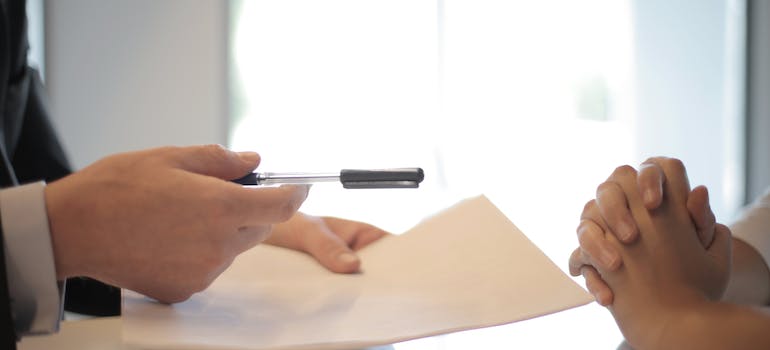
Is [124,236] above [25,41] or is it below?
below

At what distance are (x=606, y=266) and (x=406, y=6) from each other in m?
2.33

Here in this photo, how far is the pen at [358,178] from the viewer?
49 centimetres

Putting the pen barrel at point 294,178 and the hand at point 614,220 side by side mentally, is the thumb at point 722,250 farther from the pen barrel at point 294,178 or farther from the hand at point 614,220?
the pen barrel at point 294,178

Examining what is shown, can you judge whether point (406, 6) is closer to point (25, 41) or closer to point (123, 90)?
point (123, 90)

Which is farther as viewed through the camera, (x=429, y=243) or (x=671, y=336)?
(x=429, y=243)

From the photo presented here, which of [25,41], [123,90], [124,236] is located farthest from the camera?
[123,90]

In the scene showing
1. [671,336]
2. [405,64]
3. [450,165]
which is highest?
[405,64]

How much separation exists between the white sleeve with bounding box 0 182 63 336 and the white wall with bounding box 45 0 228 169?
2.19 meters

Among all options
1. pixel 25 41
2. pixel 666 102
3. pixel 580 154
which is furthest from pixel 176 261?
pixel 666 102

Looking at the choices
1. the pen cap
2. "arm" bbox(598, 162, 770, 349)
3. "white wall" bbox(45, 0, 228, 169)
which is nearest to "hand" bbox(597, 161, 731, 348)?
"arm" bbox(598, 162, 770, 349)

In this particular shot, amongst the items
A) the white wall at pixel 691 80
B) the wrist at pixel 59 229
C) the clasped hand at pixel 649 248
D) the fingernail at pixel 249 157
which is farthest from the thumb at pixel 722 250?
the white wall at pixel 691 80

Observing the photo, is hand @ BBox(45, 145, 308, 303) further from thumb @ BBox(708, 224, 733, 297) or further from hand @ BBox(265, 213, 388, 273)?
thumb @ BBox(708, 224, 733, 297)

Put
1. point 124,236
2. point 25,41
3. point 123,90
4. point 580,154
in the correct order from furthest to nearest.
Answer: point 580,154, point 123,90, point 25,41, point 124,236

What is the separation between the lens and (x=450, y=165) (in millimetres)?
2795
